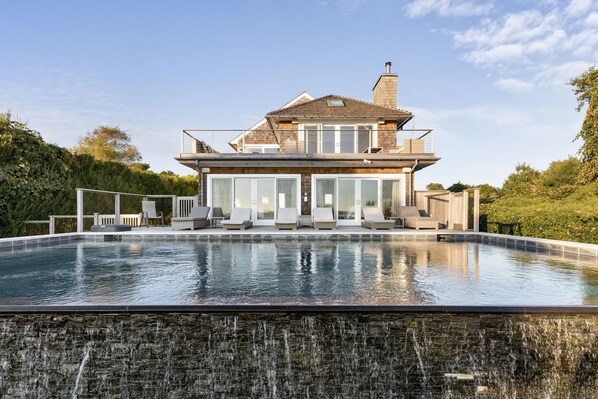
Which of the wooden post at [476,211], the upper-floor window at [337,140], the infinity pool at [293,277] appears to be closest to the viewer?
the infinity pool at [293,277]

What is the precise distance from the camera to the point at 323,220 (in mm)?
11117

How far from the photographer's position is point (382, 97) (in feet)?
55.5

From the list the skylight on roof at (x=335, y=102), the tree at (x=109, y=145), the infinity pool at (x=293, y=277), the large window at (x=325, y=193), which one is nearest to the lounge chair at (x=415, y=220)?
the large window at (x=325, y=193)

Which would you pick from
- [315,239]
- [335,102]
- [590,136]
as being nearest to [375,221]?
[315,239]

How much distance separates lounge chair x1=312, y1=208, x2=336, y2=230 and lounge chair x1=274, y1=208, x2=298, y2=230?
725mm

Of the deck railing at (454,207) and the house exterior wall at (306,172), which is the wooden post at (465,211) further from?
the house exterior wall at (306,172)

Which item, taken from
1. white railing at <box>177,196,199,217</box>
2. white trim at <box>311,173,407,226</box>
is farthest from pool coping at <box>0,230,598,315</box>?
white railing at <box>177,196,199,217</box>

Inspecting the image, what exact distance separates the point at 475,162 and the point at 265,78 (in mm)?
19072

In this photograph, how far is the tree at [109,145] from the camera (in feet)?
98.5

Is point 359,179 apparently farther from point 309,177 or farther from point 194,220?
point 194,220

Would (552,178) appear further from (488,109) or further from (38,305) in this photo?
(38,305)

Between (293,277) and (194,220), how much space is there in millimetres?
6988

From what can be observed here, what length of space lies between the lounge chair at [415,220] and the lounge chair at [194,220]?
723cm

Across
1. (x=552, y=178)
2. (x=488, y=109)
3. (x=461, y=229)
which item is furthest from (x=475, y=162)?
(x=461, y=229)
